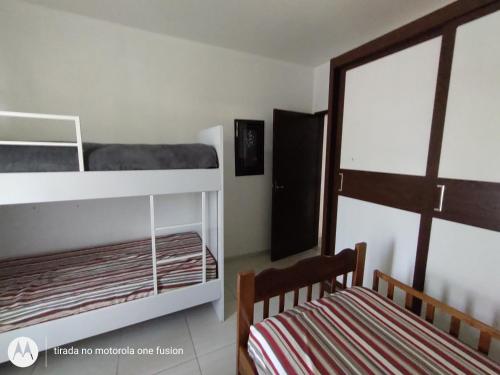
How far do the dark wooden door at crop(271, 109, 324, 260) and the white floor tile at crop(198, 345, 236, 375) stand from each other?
4.70 feet

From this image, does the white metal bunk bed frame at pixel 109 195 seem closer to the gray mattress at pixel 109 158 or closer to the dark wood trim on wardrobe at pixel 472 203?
the gray mattress at pixel 109 158

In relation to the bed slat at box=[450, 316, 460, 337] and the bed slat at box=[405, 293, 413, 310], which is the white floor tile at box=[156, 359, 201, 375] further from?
the bed slat at box=[450, 316, 460, 337]

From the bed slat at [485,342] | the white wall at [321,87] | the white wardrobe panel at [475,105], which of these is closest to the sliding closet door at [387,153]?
the white wardrobe panel at [475,105]

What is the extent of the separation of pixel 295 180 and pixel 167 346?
2.22 metres

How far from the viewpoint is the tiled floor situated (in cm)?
148

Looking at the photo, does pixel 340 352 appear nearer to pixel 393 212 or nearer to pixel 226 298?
pixel 393 212

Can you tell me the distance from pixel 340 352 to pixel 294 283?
36 cm

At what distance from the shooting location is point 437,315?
1457 mm

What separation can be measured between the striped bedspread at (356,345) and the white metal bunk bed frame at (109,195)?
891 mm

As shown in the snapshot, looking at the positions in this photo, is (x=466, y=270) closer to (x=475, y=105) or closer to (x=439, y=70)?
(x=475, y=105)

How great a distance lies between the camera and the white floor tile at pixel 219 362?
1480mm

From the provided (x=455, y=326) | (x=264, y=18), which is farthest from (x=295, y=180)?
→ (x=455, y=326)

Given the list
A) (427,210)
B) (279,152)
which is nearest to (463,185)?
(427,210)

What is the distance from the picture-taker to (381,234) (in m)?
1.79
